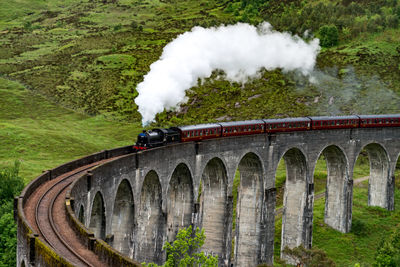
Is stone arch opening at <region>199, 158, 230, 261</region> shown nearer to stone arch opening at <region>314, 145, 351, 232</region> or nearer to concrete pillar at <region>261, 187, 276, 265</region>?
concrete pillar at <region>261, 187, 276, 265</region>

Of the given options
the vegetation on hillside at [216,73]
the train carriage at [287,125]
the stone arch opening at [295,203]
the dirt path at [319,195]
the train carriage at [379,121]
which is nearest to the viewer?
the train carriage at [287,125]

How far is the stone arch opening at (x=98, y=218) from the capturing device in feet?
116

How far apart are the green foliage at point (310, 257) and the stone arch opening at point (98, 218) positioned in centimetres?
2255

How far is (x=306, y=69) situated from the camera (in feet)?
351

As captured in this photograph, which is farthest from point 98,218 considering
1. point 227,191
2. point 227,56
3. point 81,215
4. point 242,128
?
point 227,56

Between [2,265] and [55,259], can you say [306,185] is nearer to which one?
[2,265]

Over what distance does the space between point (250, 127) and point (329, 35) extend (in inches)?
2805

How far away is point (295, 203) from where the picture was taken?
5853 centimetres

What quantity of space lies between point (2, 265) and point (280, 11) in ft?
404

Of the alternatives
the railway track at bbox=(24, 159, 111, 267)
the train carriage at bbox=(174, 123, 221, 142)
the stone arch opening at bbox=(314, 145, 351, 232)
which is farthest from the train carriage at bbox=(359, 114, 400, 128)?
the railway track at bbox=(24, 159, 111, 267)

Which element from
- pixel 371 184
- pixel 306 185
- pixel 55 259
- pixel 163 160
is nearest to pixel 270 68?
pixel 371 184

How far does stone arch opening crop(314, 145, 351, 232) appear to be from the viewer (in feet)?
205

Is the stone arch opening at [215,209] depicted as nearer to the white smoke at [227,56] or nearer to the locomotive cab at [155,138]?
the locomotive cab at [155,138]

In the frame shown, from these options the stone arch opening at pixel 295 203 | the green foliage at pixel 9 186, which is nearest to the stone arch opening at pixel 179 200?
the green foliage at pixel 9 186
